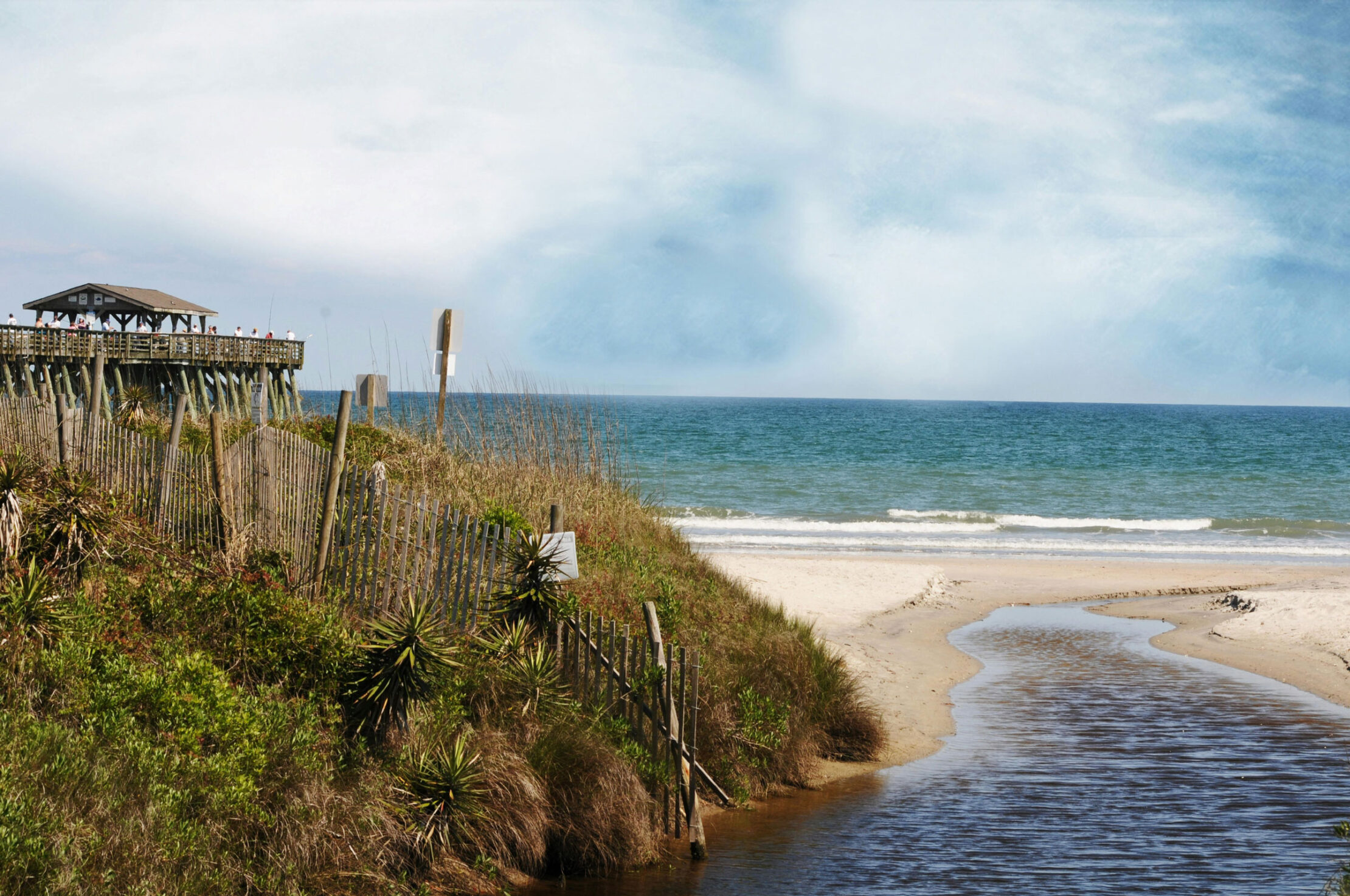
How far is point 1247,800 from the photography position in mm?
9586

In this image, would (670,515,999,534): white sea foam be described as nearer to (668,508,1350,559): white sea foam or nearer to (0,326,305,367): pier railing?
(668,508,1350,559): white sea foam

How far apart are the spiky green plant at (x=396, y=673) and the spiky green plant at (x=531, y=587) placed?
37.9 inches

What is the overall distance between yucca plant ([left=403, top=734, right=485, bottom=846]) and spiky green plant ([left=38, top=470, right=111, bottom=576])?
4289 mm

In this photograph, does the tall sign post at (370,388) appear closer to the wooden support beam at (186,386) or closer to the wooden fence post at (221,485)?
the wooden fence post at (221,485)

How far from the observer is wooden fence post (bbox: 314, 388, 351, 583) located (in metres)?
9.86

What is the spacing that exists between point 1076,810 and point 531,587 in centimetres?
513

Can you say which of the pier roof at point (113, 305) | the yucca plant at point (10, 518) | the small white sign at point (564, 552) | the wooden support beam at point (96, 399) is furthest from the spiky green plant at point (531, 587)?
the pier roof at point (113, 305)

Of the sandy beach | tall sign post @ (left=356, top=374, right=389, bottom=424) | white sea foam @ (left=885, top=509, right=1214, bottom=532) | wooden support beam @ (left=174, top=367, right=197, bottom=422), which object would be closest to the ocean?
white sea foam @ (left=885, top=509, right=1214, bottom=532)

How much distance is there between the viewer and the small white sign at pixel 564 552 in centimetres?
866

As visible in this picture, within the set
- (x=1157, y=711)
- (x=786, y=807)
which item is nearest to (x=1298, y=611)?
(x=1157, y=711)

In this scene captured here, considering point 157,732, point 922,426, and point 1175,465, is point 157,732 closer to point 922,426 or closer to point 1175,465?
point 1175,465

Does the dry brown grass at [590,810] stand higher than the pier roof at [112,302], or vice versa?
the pier roof at [112,302]

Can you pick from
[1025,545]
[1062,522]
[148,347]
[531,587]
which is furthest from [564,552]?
[148,347]

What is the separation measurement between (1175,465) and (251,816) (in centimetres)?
6724
